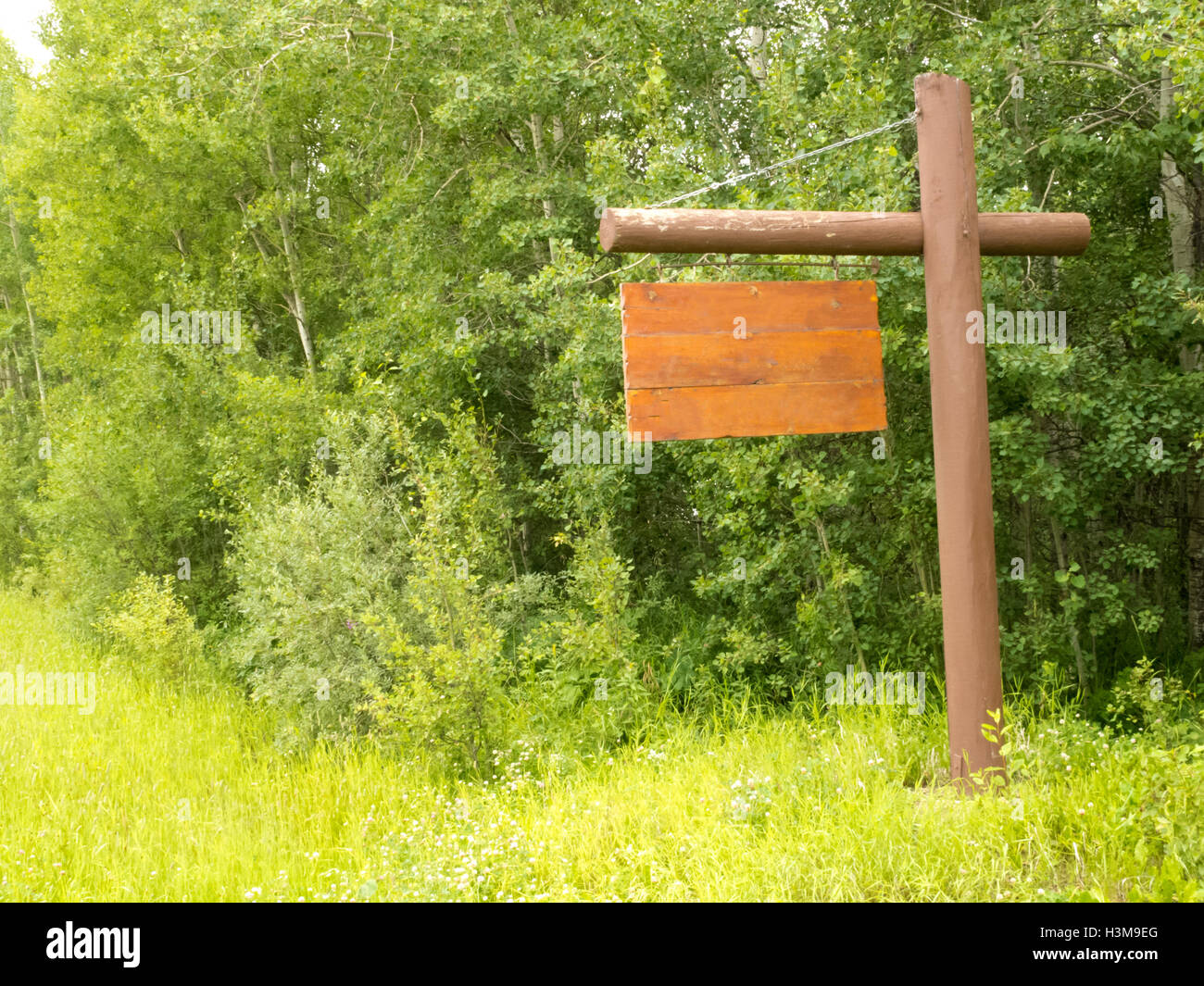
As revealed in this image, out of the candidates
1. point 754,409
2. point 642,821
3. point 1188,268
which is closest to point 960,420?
point 754,409

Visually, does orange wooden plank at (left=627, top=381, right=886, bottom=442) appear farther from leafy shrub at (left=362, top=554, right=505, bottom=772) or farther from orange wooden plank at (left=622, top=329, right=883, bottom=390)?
leafy shrub at (left=362, top=554, right=505, bottom=772)

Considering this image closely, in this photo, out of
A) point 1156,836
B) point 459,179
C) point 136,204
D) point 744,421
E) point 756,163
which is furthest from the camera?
point 136,204

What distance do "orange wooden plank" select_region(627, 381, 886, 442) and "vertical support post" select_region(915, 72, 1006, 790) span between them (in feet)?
1.12

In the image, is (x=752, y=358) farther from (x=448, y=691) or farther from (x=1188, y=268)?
(x=1188, y=268)

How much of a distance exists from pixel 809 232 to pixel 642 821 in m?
2.87

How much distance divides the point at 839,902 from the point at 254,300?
49.7ft

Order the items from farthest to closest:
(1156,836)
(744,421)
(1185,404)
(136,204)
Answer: (136,204), (1185,404), (744,421), (1156,836)

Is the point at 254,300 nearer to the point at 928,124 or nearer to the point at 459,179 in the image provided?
the point at 459,179

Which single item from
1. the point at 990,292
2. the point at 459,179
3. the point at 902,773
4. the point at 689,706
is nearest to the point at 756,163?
the point at 990,292

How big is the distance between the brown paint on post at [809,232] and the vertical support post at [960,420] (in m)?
0.17

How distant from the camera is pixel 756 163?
8.27 meters

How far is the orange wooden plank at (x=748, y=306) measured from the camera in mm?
4070

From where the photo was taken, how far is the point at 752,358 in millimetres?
4211

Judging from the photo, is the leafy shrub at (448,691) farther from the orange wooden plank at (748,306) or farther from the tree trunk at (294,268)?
the tree trunk at (294,268)
